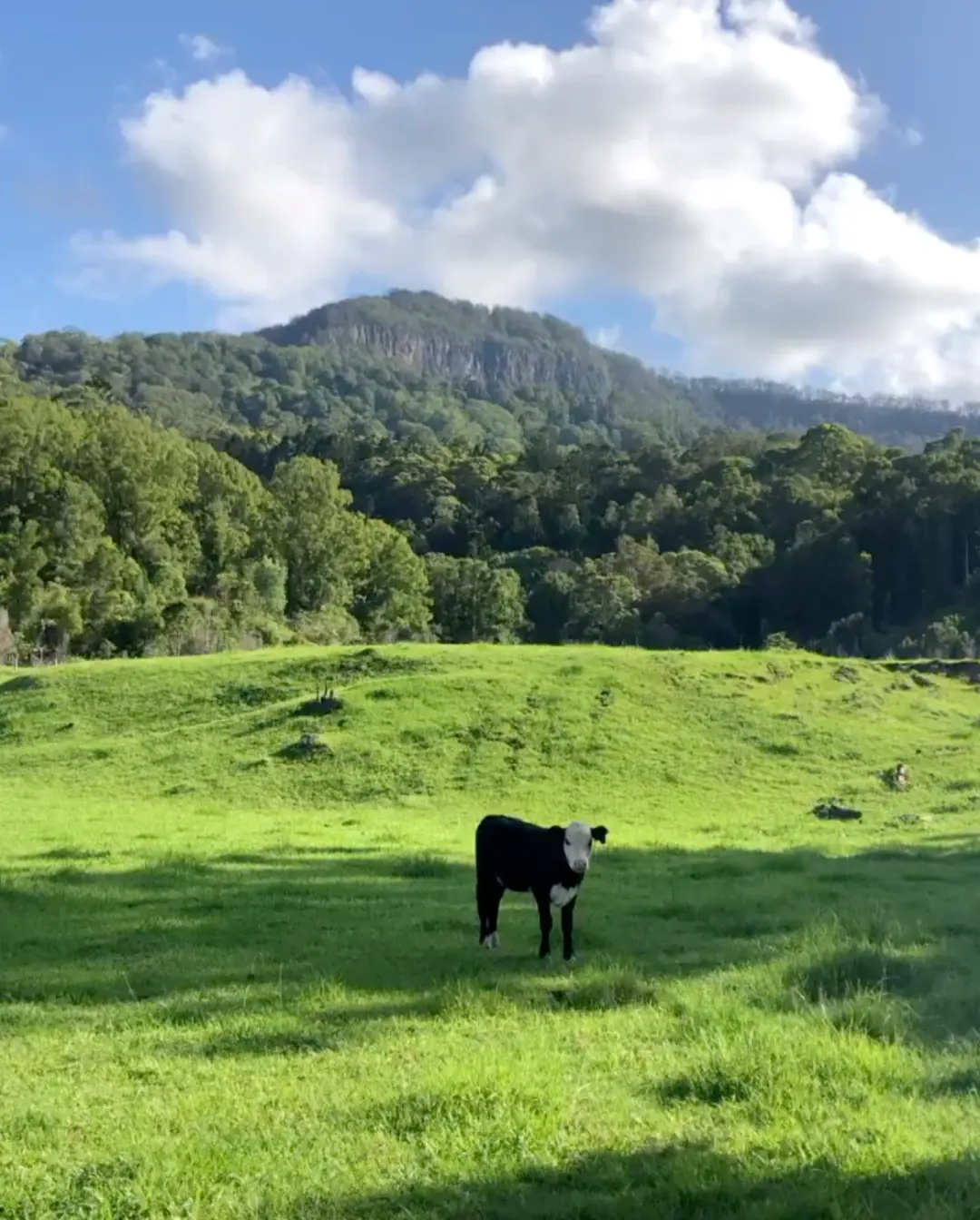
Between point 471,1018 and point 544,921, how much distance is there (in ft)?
7.29

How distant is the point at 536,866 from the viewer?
34.6ft

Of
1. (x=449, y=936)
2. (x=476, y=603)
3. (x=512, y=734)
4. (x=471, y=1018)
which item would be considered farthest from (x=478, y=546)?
(x=471, y=1018)

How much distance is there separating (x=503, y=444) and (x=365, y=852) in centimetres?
15955

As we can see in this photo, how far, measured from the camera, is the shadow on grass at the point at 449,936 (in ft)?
28.5

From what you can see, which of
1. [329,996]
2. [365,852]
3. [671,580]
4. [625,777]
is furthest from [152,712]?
[671,580]

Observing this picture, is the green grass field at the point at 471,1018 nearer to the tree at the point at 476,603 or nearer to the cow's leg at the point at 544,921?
the cow's leg at the point at 544,921

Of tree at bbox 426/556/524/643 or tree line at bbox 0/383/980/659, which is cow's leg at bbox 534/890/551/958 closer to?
tree line at bbox 0/383/980/659

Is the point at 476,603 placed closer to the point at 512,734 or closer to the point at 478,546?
the point at 478,546

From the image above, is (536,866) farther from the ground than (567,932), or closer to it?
farther from the ground

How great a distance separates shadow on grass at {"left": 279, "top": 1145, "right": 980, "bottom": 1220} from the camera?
500cm

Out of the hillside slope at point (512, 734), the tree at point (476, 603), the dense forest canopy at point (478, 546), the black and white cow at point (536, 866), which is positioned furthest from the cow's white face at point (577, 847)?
the tree at point (476, 603)

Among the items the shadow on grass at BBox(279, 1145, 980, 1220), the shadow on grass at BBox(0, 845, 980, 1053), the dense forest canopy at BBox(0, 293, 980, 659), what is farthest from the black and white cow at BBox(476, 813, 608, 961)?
the dense forest canopy at BBox(0, 293, 980, 659)

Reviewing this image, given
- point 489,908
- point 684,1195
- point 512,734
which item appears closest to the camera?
point 684,1195

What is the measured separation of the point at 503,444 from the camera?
17500 centimetres
